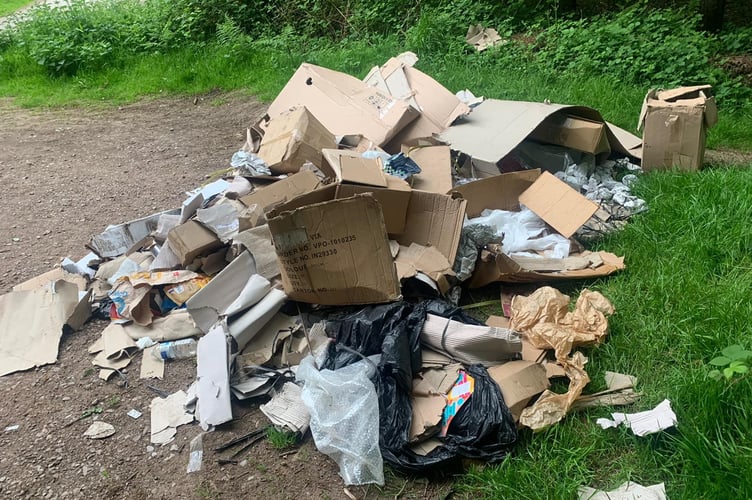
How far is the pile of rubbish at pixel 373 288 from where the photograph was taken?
87.6 inches

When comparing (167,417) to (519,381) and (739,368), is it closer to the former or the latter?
(519,381)

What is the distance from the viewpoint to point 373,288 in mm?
2604

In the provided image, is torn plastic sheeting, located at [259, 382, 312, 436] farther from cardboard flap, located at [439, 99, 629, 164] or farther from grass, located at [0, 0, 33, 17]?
grass, located at [0, 0, 33, 17]

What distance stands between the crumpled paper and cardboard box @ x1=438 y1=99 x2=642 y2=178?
1.23 metres

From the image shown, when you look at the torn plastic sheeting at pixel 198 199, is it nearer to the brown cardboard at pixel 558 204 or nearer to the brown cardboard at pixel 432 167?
the brown cardboard at pixel 432 167

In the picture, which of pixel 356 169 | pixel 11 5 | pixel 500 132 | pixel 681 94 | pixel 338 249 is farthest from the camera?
pixel 11 5

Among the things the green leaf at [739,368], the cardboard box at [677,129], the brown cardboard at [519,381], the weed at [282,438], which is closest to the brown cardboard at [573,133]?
the cardboard box at [677,129]

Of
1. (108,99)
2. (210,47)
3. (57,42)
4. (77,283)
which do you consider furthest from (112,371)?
(57,42)

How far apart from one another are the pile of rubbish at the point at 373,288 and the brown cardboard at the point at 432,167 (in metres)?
0.01

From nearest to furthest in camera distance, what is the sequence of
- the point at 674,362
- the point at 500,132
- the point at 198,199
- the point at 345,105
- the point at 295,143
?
1. the point at 674,362
2. the point at 198,199
3. the point at 295,143
4. the point at 500,132
5. the point at 345,105

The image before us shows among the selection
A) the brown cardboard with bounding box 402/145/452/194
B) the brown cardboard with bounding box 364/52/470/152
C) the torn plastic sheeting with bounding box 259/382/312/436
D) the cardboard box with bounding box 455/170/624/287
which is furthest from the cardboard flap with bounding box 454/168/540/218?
the torn plastic sheeting with bounding box 259/382/312/436

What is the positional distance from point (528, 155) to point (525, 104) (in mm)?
375

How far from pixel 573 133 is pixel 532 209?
860 millimetres

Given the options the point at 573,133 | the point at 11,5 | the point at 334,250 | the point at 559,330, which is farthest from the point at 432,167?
the point at 11,5
